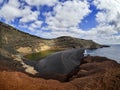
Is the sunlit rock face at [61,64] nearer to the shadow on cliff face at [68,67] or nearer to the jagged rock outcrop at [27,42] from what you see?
the shadow on cliff face at [68,67]

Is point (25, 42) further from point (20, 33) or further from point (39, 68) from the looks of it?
point (39, 68)

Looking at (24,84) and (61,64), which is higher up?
(24,84)

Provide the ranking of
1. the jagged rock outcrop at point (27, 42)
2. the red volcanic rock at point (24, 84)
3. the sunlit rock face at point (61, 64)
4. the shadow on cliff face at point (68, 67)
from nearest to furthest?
the red volcanic rock at point (24, 84)
the shadow on cliff face at point (68, 67)
the sunlit rock face at point (61, 64)
the jagged rock outcrop at point (27, 42)

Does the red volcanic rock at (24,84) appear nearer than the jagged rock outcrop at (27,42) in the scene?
Yes

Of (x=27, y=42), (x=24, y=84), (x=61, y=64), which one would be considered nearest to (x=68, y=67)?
(x=61, y=64)

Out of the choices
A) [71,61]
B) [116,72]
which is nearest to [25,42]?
[71,61]

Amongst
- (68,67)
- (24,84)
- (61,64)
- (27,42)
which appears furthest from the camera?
(27,42)

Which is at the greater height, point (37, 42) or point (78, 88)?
point (78, 88)

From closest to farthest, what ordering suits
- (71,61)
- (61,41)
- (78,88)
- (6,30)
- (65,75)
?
(78,88)
(65,75)
(71,61)
(6,30)
(61,41)

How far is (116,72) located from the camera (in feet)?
32.2

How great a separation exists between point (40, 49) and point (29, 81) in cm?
10848

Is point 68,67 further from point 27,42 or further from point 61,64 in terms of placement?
point 27,42

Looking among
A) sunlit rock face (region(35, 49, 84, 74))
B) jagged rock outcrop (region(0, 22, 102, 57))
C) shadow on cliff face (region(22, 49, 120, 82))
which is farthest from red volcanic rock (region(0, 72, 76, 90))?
jagged rock outcrop (region(0, 22, 102, 57))

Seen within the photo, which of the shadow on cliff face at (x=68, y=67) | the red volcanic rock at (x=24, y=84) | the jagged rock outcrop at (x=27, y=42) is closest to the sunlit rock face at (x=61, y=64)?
the shadow on cliff face at (x=68, y=67)
